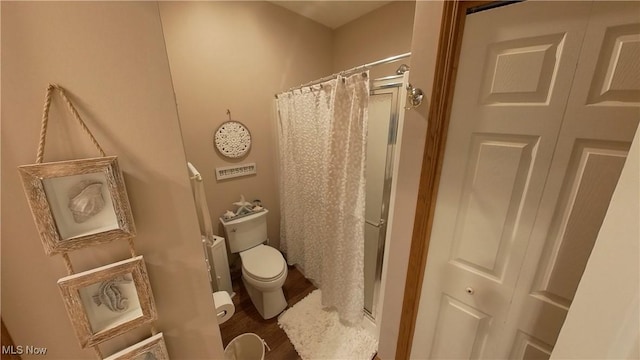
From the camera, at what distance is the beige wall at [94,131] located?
390 millimetres

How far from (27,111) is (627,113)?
55.9 inches

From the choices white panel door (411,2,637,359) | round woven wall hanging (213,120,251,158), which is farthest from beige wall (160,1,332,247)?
white panel door (411,2,637,359)

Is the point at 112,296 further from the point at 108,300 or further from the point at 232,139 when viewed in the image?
the point at 232,139

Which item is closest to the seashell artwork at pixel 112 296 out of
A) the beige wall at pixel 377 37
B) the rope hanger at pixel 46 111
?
the rope hanger at pixel 46 111

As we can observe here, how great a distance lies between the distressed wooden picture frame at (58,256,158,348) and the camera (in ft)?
1.54

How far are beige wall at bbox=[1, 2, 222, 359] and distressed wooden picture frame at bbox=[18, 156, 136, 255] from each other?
0.04 metres

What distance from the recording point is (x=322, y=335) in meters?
1.61

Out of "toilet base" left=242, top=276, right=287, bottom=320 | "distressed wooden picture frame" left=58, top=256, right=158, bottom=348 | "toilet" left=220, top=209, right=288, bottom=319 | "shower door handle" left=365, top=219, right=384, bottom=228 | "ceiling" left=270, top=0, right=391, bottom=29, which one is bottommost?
"toilet base" left=242, top=276, right=287, bottom=320

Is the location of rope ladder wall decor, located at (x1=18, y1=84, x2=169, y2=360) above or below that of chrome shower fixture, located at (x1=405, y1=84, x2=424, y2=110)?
below

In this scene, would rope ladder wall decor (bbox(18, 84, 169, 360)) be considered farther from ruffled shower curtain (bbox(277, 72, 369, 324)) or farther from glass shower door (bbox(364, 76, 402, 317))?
glass shower door (bbox(364, 76, 402, 317))

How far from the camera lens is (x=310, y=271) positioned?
6.87 ft

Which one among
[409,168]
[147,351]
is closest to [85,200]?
[147,351]

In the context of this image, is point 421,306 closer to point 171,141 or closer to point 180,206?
point 180,206

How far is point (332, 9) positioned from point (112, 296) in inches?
98.6
